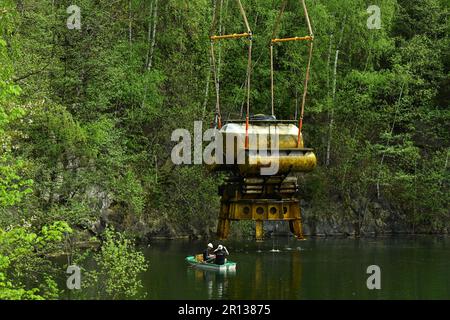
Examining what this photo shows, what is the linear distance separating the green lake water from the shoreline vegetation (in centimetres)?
270

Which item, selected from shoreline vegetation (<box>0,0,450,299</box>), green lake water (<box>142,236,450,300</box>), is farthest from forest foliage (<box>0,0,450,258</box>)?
green lake water (<box>142,236,450,300</box>)

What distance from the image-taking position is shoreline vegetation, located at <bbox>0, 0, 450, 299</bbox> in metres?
33.5

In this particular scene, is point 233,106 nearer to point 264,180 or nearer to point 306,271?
point 306,271

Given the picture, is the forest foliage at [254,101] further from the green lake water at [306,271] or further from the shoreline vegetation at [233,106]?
the green lake water at [306,271]

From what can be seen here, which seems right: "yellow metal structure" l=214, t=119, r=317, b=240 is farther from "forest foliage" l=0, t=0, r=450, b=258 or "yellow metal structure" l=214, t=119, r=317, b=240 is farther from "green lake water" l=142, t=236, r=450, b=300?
"forest foliage" l=0, t=0, r=450, b=258

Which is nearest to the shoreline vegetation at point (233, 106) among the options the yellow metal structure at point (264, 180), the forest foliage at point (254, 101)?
the forest foliage at point (254, 101)

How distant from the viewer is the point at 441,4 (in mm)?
53562

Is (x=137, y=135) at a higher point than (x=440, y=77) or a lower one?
lower

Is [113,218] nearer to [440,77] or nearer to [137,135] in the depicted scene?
[137,135]

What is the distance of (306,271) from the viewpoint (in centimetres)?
3422

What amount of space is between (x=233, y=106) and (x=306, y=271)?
52.8 feet

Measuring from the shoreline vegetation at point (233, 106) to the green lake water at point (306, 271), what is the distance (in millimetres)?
2701
